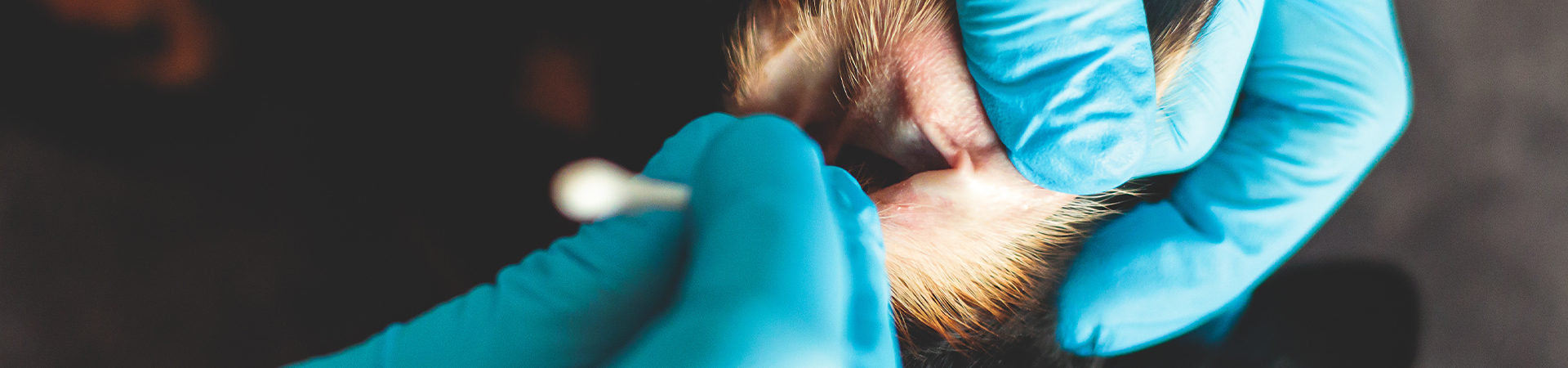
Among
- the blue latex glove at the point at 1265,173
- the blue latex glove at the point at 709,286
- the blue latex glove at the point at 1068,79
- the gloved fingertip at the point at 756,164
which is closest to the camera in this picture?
the blue latex glove at the point at 709,286

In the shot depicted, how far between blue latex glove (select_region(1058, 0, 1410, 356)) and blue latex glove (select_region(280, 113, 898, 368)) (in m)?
0.53

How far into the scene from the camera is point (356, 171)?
1053 millimetres

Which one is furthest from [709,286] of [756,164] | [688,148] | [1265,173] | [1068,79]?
[1265,173]

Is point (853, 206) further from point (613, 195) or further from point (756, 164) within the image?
point (613, 195)

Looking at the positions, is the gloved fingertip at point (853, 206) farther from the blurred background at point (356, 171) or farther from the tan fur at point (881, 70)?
the blurred background at point (356, 171)

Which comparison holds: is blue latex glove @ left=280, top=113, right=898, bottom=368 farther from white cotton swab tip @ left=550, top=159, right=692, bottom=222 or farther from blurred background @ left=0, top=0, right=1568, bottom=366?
blurred background @ left=0, top=0, right=1568, bottom=366

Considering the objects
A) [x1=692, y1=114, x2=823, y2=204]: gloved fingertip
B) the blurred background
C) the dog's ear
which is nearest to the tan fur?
the dog's ear

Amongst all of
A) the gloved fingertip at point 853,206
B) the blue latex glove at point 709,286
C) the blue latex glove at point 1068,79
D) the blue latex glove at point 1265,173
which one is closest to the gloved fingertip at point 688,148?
the blue latex glove at point 709,286

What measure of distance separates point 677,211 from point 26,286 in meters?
1.42

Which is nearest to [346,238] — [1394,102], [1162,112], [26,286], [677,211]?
[26,286]

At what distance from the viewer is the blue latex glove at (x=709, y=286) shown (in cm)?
38

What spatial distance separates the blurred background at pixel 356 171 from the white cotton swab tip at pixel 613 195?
10.2 inches

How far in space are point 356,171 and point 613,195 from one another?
798 mm

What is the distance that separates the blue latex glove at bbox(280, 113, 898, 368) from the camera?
380 mm
